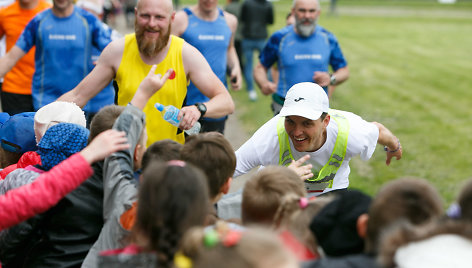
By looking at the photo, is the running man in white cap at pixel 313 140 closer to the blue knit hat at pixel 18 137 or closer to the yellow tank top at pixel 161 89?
the yellow tank top at pixel 161 89

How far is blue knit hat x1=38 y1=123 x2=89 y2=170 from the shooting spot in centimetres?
332

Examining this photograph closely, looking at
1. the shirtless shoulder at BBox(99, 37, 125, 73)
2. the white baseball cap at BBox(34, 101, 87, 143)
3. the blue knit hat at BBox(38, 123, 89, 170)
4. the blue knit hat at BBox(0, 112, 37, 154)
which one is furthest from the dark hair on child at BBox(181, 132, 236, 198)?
the shirtless shoulder at BBox(99, 37, 125, 73)

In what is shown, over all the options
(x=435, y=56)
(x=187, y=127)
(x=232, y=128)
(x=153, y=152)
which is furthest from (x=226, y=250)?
(x=435, y=56)

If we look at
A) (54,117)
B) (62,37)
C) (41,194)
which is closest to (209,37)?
(62,37)

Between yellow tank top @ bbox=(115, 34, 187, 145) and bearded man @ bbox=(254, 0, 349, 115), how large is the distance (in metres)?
2.49

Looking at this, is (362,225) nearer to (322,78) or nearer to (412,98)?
(322,78)

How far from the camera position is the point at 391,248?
2318 mm

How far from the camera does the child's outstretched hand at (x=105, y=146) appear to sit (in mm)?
2904

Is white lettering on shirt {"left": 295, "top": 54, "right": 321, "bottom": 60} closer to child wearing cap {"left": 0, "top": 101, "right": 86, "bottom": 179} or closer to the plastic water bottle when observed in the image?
the plastic water bottle

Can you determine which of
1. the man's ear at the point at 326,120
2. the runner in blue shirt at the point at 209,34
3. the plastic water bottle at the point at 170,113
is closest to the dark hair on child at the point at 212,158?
the plastic water bottle at the point at 170,113

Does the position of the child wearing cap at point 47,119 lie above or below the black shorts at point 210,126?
above

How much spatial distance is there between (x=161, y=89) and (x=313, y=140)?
1188 millimetres

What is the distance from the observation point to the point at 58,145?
3.32 m

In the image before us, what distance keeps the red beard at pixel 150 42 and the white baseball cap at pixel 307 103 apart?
1.04 metres
